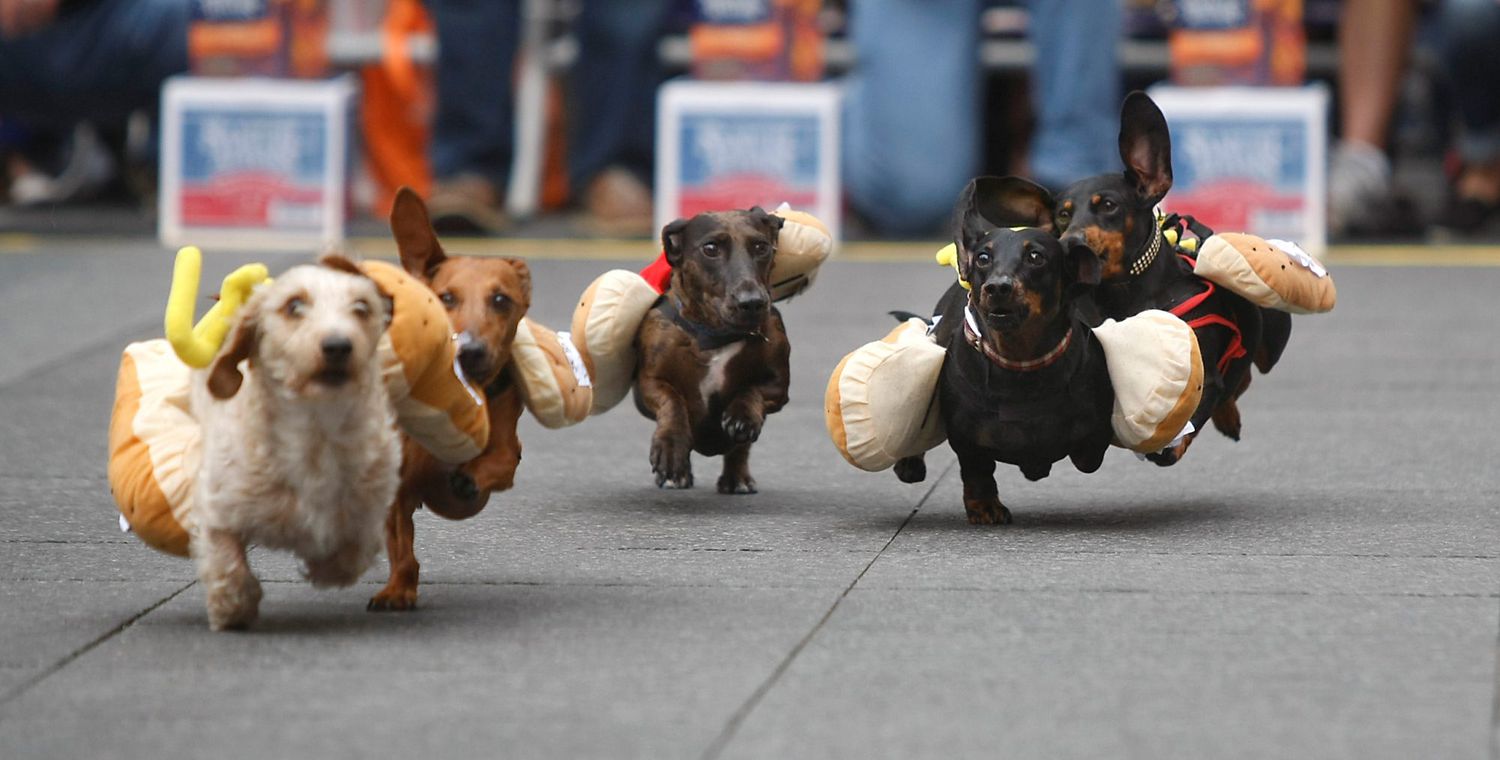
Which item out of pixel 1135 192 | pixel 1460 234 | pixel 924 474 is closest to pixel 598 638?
pixel 924 474

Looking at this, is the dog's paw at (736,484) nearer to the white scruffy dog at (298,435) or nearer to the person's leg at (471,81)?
the white scruffy dog at (298,435)

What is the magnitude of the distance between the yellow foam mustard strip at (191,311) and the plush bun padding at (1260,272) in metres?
2.31

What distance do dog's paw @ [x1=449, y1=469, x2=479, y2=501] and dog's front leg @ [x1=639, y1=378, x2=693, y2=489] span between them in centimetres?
95

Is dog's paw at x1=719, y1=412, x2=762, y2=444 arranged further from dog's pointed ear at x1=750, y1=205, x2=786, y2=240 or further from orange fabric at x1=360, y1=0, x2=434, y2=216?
orange fabric at x1=360, y1=0, x2=434, y2=216

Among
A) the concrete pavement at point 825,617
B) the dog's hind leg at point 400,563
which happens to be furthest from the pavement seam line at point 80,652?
the dog's hind leg at point 400,563

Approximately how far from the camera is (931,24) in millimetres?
10648

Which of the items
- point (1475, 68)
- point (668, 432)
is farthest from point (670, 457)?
point (1475, 68)

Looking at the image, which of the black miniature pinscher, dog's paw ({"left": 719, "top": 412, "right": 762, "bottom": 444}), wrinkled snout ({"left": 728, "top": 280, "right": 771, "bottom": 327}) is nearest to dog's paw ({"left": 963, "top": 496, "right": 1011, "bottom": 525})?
the black miniature pinscher

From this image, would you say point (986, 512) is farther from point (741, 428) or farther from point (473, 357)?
point (473, 357)

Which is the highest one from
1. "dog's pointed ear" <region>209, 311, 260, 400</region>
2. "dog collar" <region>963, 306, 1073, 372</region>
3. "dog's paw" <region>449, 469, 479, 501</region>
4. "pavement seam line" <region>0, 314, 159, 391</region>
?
"dog's pointed ear" <region>209, 311, 260, 400</region>

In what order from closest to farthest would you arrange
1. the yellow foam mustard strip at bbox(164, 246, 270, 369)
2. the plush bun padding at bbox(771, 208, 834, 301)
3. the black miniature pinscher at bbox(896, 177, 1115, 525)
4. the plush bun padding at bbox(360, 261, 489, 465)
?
the yellow foam mustard strip at bbox(164, 246, 270, 369)
the plush bun padding at bbox(360, 261, 489, 465)
the black miniature pinscher at bbox(896, 177, 1115, 525)
the plush bun padding at bbox(771, 208, 834, 301)

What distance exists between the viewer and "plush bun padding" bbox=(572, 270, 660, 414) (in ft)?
18.7

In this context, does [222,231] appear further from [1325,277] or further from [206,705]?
[206,705]

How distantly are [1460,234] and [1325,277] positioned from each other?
5736mm
